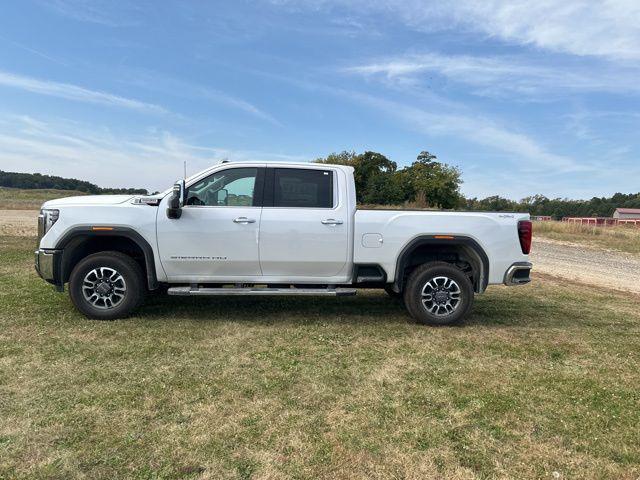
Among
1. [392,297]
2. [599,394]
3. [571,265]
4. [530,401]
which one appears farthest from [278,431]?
[571,265]

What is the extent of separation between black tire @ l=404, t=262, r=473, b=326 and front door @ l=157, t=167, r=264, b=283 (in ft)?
6.40

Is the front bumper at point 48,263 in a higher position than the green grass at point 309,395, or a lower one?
higher

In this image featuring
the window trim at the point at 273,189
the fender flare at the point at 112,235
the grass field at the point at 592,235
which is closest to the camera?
the fender flare at the point at 112,235

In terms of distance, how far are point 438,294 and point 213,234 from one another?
2834mm

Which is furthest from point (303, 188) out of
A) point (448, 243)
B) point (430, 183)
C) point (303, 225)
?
point (430, 183)

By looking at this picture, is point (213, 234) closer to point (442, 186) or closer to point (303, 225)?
point (303, 225)

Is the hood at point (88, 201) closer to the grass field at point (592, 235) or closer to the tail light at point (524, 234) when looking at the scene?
the tail light at point (524, 234)

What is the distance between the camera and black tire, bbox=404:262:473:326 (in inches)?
229

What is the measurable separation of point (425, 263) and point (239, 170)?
2.59m

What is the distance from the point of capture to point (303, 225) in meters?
5.61

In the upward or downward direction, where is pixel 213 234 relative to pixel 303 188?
downward

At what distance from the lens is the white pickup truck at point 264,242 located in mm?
→ 5527

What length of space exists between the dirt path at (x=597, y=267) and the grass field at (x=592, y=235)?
117 inches

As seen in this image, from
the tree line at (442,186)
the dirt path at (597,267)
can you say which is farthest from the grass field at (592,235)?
the tree line at (442,186)
